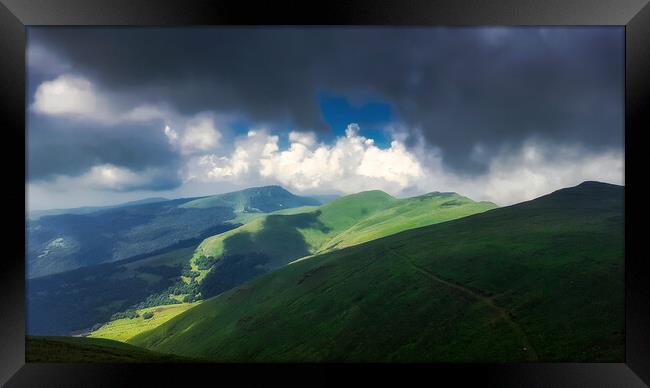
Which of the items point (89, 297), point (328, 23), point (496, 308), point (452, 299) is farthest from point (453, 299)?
point (89, 297)

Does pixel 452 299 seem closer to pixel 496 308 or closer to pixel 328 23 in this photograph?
pixel 496 308

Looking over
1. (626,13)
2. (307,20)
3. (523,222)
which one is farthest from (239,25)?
(523,222)

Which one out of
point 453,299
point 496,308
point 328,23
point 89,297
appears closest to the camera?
point 328,23

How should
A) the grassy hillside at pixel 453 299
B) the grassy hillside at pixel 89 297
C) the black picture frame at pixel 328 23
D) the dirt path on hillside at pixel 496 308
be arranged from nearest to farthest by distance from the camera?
the black picture frame at pixel 328 23 → the dirt path on hillside at pixel 496 308 → the grassy hillside at pixel 453 299 → the grassy hillside at pixel 89 297

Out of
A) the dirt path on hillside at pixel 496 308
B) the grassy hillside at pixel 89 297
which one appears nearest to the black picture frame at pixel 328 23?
the dirt path on hillside at pixel 496 308

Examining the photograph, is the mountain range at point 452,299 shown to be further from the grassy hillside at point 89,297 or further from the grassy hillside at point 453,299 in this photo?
the grassy hillside at point 89,297

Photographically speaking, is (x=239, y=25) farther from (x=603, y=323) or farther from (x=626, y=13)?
(x=603, y=323)

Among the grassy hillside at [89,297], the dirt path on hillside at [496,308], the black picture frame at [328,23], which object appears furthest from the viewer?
the grassy hillside at [89,297]
